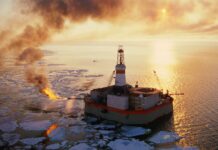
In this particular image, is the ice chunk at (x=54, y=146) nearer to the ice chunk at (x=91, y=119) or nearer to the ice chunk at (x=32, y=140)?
the ice chunk at (x=32, y=140)


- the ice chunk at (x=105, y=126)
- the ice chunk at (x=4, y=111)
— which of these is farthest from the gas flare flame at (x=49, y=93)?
the ice chunk at (x=105, y=126)

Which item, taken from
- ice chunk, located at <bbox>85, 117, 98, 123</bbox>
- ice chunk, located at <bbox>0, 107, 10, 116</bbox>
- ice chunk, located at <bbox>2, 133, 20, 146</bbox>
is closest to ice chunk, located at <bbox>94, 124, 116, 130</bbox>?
ice chunk, located at <bbox>85, 117, 98, 123</bbox>

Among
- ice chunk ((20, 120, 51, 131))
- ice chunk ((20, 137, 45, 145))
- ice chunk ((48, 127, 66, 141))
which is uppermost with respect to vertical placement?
ice chunk ((20, 120, 51, 131))

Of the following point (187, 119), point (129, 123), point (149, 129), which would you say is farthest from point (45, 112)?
point (187, 119)

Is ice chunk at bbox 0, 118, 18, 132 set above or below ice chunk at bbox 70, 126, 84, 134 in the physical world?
above

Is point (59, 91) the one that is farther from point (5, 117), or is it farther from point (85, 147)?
point (85, 147)

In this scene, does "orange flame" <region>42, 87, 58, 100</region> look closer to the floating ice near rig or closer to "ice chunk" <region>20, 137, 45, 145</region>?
the floating ice near rig
